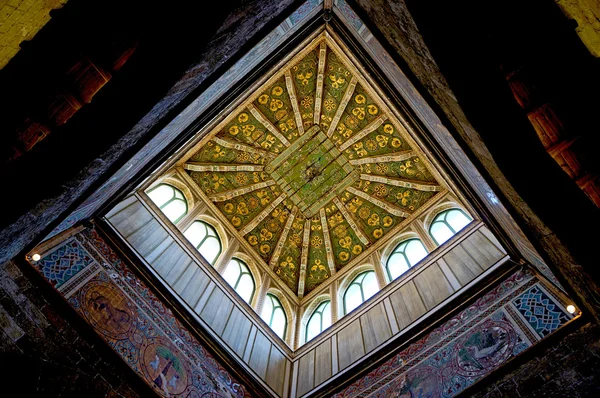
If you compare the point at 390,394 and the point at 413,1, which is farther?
the point at 390,394

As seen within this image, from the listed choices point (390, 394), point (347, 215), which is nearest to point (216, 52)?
point (390, 394)

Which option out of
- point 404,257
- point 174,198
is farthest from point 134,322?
point 404,257

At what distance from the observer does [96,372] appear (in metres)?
4.89

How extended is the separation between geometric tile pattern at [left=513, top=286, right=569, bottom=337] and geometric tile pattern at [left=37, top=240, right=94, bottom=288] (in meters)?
5.58

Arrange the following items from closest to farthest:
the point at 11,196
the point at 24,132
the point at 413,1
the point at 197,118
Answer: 1. the point at 413,1
2. the point at 11,196
3. the point at 24,132
4. the point at 197,118

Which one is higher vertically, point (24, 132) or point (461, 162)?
point (24, 132)

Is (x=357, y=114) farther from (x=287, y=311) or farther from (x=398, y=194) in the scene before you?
(x=287, y=311)

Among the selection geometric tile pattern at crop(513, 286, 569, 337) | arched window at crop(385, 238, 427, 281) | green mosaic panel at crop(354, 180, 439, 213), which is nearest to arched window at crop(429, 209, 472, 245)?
arched window at crop(385, 238, 427, 281)

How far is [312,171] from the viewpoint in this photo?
10086mm

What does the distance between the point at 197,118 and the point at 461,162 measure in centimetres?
329

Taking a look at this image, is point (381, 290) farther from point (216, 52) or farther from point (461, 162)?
point (216, 52)

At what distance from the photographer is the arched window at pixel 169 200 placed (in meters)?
8.34

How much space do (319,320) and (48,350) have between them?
5.30 m

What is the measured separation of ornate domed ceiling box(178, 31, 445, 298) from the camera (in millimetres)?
9523
